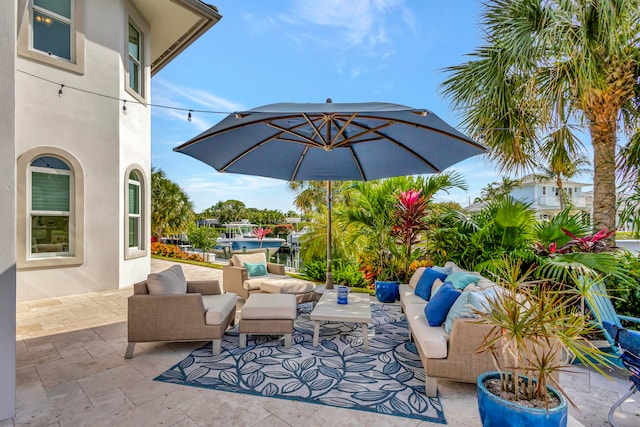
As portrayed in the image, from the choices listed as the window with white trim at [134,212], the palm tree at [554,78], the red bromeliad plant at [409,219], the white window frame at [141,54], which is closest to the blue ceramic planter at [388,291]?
the red bromeliad plant at [409,219]

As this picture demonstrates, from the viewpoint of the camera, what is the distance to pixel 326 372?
3154 mm

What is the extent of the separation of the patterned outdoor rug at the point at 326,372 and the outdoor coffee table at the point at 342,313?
0.21 m

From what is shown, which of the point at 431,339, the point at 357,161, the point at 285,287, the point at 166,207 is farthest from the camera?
the point at 166,207

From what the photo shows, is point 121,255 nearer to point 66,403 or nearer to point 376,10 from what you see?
point 66,403

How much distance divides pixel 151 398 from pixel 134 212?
19.0 ft

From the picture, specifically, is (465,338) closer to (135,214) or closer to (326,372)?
(326,372)

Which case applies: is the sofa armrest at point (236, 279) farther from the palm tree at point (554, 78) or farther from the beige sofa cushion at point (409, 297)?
the palm tree at point (554, 78)

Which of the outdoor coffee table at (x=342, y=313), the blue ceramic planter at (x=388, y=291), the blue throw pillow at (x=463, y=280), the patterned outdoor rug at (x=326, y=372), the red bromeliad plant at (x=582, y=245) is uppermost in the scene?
the red bromeliad plant at (x=582, y=245)

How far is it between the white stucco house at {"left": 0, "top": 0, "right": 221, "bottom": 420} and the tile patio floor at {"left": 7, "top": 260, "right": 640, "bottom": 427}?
8.83 feet

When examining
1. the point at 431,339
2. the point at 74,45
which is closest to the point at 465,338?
the point at 431,339

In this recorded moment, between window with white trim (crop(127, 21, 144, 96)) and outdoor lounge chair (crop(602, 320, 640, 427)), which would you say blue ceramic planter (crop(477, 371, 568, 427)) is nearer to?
outdoor lounge chair (crop(602, 320, 640, 427))

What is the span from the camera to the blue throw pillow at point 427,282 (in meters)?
4.29

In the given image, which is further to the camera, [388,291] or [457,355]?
[388,291]

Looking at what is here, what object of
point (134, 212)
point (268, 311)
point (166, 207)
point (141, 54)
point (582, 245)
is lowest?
point (268, 311)
